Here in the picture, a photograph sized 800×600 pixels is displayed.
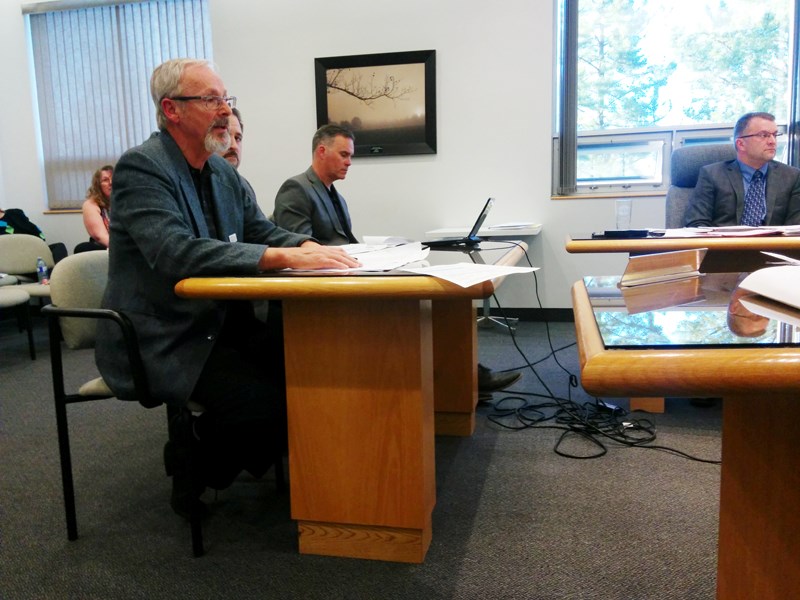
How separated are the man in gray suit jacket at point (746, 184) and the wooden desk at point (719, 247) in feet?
3.30

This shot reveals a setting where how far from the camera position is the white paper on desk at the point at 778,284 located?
0.54 m

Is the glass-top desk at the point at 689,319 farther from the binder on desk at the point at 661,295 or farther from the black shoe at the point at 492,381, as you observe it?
the black shoe at the point at 492,381

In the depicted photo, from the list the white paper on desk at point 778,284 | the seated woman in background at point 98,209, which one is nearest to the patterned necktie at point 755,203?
the white paper on desk at point 778,284

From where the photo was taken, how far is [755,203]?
2.91m

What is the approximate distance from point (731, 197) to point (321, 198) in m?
1.82

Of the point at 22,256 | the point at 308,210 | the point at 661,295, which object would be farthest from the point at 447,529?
the point at 22,256

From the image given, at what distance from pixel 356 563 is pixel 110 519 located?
Result: 0.70 meters

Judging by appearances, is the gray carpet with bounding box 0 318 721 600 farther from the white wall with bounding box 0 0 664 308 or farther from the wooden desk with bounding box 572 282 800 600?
the white wall with bounding box 0 0 664 308

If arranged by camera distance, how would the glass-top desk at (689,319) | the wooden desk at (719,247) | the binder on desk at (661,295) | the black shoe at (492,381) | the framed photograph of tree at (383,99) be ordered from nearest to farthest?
the glass-top desk at (689,319)
the binder on desk at (661,295)
the wooden desk at (719,247)
the black shoe at (492,381)
the framed photograph of tree at (383,99)

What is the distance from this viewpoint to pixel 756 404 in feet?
2.46

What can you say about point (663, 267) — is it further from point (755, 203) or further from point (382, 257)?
point (755, 203)

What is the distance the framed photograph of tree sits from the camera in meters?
4.20

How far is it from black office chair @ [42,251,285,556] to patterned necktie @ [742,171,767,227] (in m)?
2.63

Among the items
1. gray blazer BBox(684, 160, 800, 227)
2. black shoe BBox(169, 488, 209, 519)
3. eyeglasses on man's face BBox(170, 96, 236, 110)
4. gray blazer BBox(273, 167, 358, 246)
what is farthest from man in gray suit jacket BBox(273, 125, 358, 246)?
gray blazer BBox(684, 160, 800, 227)
